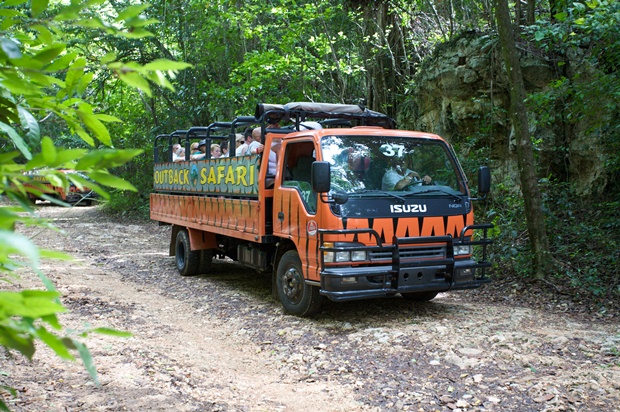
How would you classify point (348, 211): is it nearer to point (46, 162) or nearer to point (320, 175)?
point (320, 175)

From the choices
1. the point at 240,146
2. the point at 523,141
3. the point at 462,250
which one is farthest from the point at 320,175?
the point at 523,141

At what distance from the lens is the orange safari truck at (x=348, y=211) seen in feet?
20.9

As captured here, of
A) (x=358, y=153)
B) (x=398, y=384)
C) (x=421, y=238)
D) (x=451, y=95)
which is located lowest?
(x=398, y=384)

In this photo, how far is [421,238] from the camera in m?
6.59

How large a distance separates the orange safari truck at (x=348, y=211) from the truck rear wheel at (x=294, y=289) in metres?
0.01

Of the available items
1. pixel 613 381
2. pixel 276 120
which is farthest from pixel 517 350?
pixel 276 120

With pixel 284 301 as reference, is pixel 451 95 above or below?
above

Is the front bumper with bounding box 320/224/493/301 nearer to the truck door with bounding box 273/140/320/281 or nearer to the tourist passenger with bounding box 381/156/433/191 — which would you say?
the truck door with bounding box 273/140/320/281

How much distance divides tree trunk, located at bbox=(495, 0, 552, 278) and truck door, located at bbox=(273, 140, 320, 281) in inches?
125

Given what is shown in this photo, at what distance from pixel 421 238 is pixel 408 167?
1.02m

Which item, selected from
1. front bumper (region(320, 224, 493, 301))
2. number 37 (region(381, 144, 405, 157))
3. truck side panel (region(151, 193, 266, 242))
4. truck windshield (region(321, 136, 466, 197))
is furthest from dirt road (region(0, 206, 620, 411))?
number 37 (region(381, 144, 405, 157))

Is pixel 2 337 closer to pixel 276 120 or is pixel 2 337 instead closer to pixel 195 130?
pixel 276 120

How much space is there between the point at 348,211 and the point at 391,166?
1.04m

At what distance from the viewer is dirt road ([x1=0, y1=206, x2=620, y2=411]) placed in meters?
4.55
